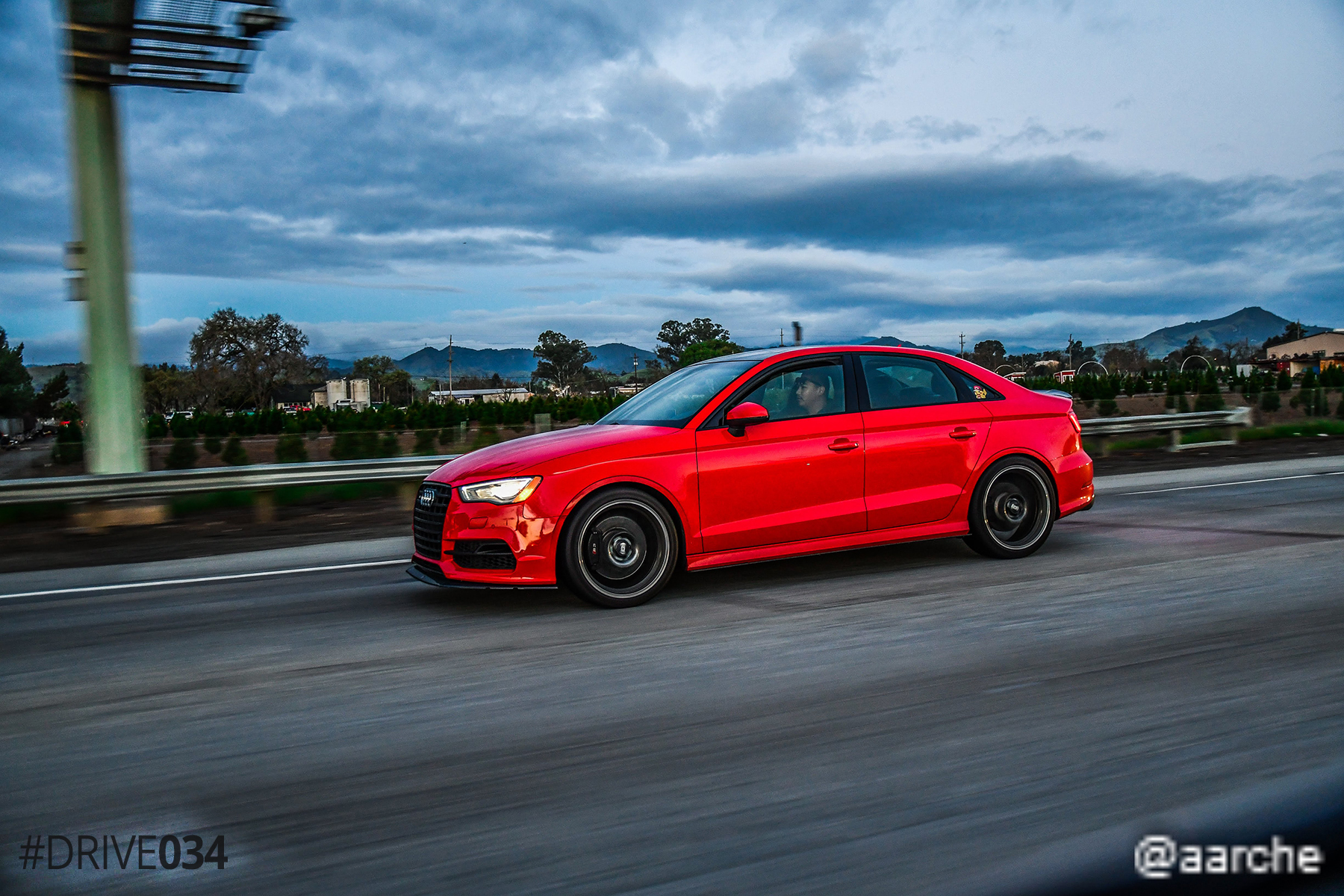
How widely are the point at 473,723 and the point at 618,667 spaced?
0.93 metres

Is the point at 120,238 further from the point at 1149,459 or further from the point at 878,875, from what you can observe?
the point at 1149,459

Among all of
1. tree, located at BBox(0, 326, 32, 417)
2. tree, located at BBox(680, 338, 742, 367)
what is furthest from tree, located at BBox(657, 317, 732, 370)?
tree, located at BBox(0, 326, 32, 417)

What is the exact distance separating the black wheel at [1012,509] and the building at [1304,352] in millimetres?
136240

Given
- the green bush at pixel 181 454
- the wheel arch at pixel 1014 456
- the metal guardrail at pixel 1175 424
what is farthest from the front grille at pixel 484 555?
the metal guardrail at pixel 1175 424

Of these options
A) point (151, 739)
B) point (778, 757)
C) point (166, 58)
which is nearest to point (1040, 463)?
point (778, 757)

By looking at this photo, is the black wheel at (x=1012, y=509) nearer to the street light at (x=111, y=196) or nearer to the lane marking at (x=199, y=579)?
the lane marking at (x=199, y=579)

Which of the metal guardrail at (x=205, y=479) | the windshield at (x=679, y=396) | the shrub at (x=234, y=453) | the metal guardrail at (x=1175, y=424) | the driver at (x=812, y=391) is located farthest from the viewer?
the metal guardrail at (x=1175, y=424)

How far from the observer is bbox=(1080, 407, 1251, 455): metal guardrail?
16.3m

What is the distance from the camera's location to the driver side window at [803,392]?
6785 millimetres

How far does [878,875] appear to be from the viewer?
8.80 ft

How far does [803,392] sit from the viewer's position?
6895 millimetres

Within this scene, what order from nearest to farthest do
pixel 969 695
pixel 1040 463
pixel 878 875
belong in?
pixel 878 875, pixel 969 695, pixel 1040 463

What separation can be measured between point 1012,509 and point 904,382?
1.23 metres

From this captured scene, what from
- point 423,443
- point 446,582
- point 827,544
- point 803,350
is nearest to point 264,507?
point 423,443
